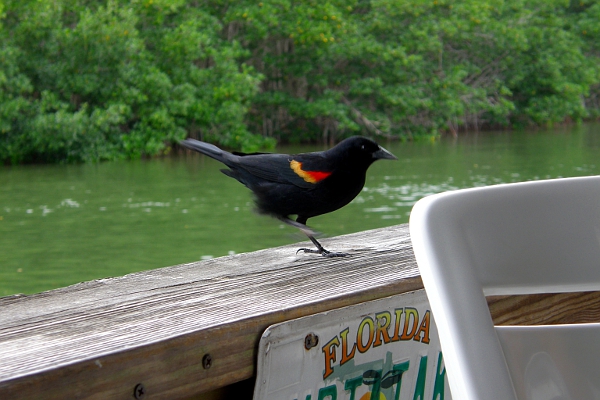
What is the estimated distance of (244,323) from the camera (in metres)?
0.89

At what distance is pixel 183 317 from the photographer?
0.93 metres

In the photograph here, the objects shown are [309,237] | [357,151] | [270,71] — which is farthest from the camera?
[270,71]

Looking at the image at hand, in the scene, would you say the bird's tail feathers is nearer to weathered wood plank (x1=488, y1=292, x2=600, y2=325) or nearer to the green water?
weathered wood plank (x1=488, y1=292, x2=600, y2=325)

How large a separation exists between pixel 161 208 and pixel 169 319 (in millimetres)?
10275

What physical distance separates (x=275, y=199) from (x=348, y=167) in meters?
0.20

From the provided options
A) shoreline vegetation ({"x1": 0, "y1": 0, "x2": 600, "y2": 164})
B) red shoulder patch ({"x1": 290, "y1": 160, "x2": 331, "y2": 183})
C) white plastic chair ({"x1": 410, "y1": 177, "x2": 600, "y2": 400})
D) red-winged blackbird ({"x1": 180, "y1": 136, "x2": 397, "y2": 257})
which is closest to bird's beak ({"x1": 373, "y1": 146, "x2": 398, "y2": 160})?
red-winged blackbird ({"x1": 180, "y1": 136, "x2": 397, "y2": 257})

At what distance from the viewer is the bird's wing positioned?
175 centimetres

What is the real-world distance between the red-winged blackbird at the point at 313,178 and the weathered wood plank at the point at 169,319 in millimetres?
408

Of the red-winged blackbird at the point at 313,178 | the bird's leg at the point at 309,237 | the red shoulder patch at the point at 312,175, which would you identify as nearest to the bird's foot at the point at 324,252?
the bird's leg at the point at 309,237

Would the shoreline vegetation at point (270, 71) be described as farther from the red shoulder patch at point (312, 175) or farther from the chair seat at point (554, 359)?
the chair seat at point (554, 359)

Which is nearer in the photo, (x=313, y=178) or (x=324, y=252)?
(x=324, y=252)

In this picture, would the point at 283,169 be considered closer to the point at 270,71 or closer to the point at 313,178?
the point at 313,178

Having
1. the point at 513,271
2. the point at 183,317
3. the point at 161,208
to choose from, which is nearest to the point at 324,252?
the point at 183,317

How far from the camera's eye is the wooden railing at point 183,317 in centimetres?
75
